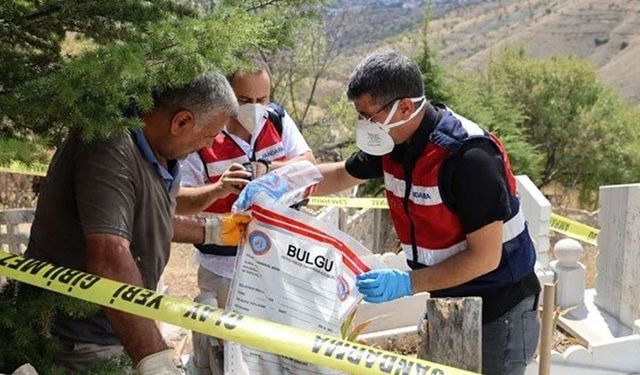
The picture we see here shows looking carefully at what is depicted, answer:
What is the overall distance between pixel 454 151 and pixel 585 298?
455 cm

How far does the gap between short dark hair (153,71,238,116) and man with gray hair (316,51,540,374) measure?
2.32 ft

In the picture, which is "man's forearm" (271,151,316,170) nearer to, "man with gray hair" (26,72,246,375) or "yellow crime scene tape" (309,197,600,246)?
"man with gray hair" (26,72,246,375)

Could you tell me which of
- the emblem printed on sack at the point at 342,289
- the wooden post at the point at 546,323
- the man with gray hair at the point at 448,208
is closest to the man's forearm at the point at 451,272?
the man with gray hair at the point at 448,208

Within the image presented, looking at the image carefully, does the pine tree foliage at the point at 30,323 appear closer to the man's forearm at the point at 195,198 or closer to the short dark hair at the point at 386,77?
the man's forearm at the point at 195,198

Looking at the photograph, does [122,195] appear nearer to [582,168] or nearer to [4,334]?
[4,334]

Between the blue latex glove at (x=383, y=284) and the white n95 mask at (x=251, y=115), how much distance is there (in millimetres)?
1210

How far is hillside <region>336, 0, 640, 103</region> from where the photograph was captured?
248ft

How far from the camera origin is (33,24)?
6.89 ft

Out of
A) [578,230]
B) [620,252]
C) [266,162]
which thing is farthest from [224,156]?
[578,230]

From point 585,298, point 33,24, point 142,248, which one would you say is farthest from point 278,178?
point 585,298

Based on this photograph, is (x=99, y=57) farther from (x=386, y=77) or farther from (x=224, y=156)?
(x=224, y=156)

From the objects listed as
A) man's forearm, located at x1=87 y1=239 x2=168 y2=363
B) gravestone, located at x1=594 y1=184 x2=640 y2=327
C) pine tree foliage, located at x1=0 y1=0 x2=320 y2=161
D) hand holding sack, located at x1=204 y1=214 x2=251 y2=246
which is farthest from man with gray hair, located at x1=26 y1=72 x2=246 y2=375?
gravestone, located at x1=594 y1=184 x2=640 y2=327

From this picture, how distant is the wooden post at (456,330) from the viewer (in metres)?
2.07

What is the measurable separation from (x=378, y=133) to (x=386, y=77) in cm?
24
